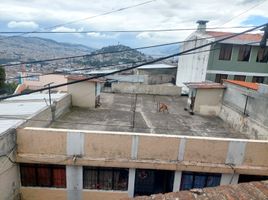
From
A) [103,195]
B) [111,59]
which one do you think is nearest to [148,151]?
[103,195]

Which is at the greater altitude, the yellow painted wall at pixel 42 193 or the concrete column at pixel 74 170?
the concrete column at pixel 74 170

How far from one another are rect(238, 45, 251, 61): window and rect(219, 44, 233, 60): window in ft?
3.34

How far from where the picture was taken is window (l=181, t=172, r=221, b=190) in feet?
39.5

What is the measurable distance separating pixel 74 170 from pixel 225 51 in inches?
721

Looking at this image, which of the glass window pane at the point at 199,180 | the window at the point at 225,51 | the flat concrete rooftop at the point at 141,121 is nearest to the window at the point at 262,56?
the window at the point at 225,51

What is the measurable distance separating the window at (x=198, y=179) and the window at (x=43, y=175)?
603 cm

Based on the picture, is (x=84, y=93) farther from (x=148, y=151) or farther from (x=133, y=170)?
(x=148, y=151)

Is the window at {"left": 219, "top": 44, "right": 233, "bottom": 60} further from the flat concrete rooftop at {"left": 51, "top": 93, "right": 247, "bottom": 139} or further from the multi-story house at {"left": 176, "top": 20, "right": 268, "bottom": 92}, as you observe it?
the flat concrete rooftop at {"left": 51, "top": 93, "right": 247, "bottom": 139}

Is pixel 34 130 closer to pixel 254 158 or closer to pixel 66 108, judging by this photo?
pixel 66 108

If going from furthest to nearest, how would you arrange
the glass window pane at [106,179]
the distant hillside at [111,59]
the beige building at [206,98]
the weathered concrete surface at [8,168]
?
the distant hillside at [111,59] → the beige building at [206,98] → the glass window pane at [106,179] → the weathered concrete surface at [8,168]

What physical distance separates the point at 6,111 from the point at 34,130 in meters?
3.65

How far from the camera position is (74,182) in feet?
39.6

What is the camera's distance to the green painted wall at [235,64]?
23.4 m

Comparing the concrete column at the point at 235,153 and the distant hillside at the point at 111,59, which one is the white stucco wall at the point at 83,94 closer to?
the distant hillside at the point at 111,59
